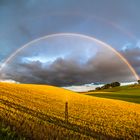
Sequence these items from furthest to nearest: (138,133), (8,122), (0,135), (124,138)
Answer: (138,133)
(124,138)
(8,122)
(0,135)

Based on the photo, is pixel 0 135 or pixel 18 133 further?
pixel 18 133

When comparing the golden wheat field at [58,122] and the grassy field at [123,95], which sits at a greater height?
the grassy field at [123,95]

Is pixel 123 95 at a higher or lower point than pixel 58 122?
higher

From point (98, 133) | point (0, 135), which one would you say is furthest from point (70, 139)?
point (98, 133)

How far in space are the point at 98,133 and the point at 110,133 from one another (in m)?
1.03

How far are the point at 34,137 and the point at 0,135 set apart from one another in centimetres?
169

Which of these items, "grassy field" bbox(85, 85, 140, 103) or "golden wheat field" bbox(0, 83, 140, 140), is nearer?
"golden wheat field" bbox(0, 83, 140, 140)

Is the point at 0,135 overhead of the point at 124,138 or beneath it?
overhead

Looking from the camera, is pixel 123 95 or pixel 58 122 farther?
pixel 123 95

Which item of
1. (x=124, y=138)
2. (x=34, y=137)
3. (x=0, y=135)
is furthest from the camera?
(x=124, y=138)

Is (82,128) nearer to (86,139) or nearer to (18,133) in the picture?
(86,139)

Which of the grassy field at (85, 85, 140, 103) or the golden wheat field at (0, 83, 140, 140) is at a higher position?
the grassy field at (85, 85, 140, 103)

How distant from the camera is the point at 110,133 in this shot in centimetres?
1798

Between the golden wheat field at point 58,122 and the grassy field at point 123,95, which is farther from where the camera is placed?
the grassy field at point 123,95
